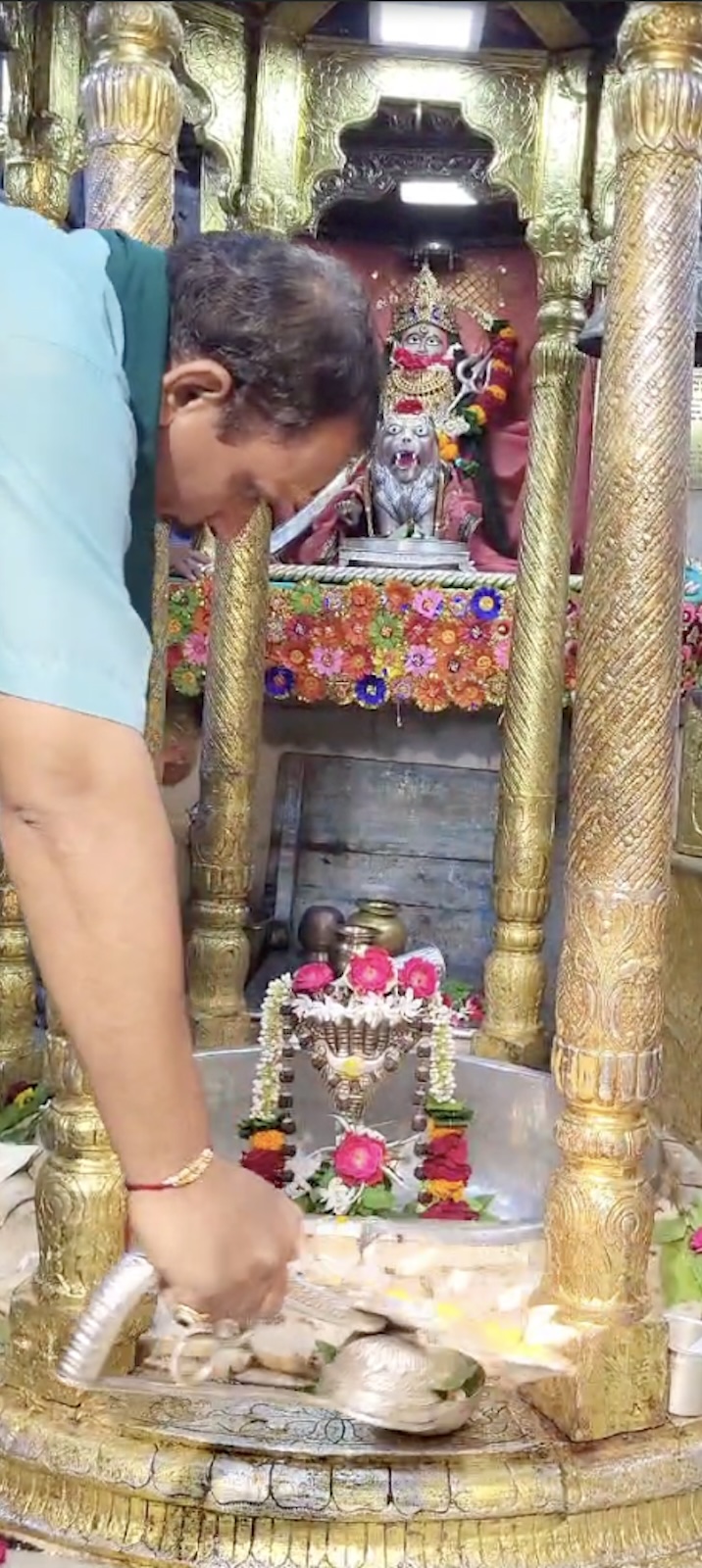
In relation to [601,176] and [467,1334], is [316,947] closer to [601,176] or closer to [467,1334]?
[467,1334]

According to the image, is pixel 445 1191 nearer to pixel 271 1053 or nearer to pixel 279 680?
pixel 271 1053

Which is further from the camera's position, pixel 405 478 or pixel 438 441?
pixel 438 441

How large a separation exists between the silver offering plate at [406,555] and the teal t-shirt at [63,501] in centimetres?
406

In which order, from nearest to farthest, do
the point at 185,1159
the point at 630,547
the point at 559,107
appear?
the point at 185,1159 < the point at 630,547 < the point at 559,107

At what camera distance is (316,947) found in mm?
4492

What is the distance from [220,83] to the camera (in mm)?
4180

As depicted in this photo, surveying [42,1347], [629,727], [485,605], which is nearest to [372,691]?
[485,605]

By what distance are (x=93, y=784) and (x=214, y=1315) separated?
1.53 feet

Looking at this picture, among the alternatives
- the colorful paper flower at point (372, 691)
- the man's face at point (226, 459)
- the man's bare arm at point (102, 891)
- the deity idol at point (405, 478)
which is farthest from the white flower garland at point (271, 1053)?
the deity idol at point (405, 478)

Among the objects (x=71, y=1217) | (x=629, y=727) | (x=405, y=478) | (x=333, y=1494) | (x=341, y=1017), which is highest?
(x=405, y=478)

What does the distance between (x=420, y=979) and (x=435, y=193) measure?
3162 mm

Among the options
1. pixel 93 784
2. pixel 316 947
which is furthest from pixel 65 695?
pixel 316 947

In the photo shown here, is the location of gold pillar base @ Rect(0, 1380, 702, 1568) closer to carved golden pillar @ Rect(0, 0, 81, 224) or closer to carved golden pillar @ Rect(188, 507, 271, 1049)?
carved golden pillar @ Rect(188, 507, 271, 1049)

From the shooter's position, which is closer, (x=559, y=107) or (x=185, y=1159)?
(x=185, y=1159)
